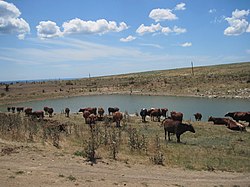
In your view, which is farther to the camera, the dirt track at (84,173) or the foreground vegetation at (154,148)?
the foreground vegetation at (154,148)

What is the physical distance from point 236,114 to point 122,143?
14122 mm

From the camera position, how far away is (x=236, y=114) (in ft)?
82.9

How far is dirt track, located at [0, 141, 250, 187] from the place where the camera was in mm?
9484

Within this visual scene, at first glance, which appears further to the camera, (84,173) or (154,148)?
(154,148)

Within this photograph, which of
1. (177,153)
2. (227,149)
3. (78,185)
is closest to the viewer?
(78,185)

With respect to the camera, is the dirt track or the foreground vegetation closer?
the dirt track

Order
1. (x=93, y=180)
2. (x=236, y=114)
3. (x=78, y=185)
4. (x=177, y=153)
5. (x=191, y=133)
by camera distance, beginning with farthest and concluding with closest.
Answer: (x=236, y=114) → (x=191, y=133) → (x=177, y=153) → (x=93, y=180) → (x=78, y=185)

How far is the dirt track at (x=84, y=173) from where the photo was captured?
373 inches

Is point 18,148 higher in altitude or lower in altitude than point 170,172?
higher

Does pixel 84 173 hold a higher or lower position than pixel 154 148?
higher

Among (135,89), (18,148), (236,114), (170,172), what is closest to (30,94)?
(135,89)

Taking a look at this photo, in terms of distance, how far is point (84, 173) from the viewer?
10367mm

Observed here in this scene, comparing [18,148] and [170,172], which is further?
[18,148]

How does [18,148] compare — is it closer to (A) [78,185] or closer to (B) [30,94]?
(A) [78,185]
